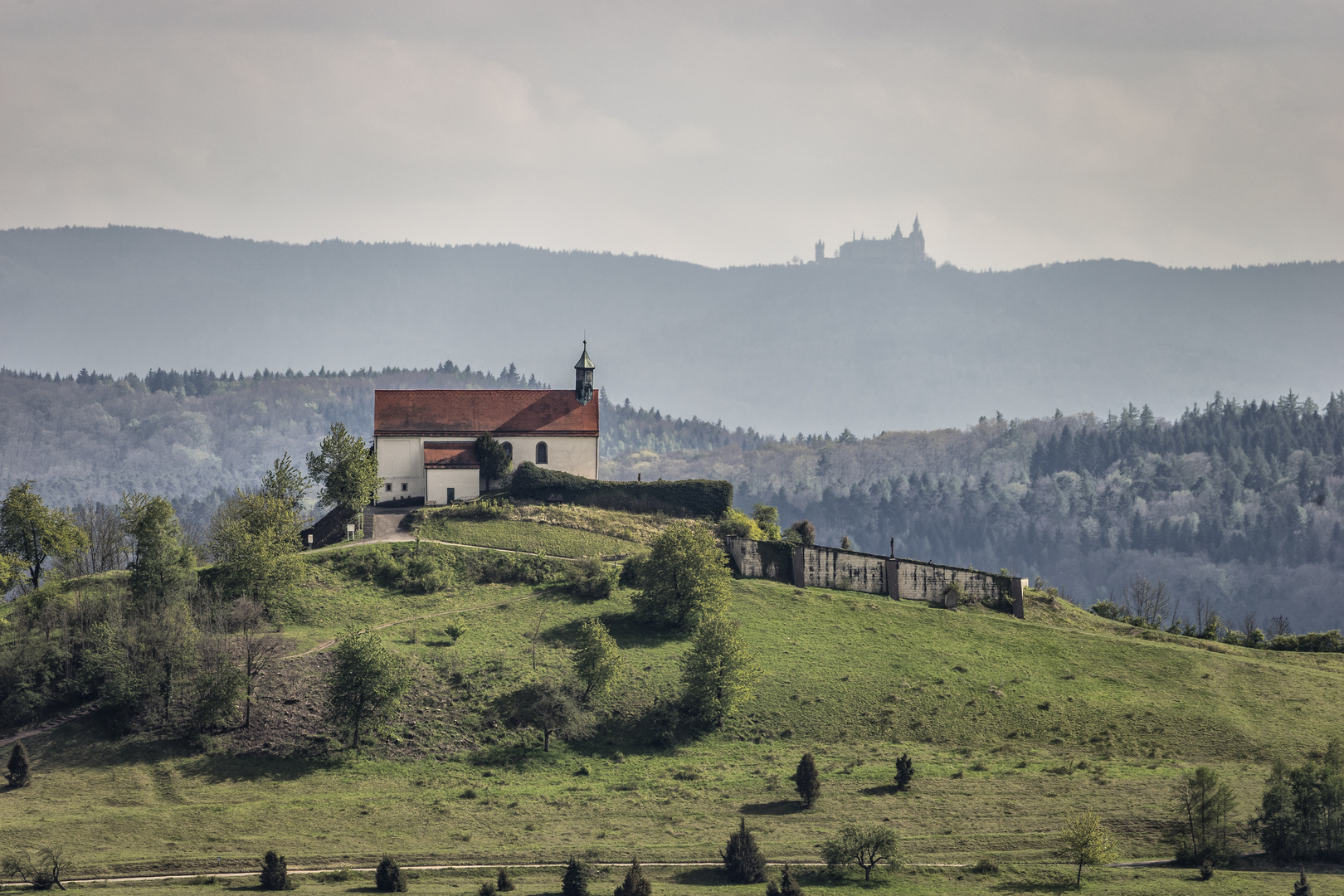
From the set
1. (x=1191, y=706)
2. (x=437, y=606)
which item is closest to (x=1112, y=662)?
(x=1191, y=706)

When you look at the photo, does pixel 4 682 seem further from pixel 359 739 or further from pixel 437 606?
pixel 437 606

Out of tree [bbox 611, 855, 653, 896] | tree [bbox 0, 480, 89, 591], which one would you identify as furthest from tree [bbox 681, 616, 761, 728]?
tree [bbox 0, 480, 89, 591]

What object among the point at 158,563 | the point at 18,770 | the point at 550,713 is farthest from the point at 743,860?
the point at 158,563

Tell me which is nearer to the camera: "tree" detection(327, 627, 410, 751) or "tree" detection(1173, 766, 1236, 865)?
"tree" detection(1173, 766, 1236, 865)

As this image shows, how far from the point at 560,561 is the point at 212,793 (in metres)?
34.3

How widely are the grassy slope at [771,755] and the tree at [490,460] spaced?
53.5 feet

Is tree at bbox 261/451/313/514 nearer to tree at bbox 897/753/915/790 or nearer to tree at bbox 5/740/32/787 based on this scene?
tree at bbox 5/740/32/787

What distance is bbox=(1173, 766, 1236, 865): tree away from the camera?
60.5 m

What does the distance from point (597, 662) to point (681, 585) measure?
12823 mm

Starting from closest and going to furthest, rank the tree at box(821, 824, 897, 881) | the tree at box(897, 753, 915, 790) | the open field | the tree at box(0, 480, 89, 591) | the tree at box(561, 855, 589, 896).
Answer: the tree at box(561, 855, 589, 896), the open field, the tree at box(821, 824, 897, 881), the tree at box(897, 753, 915, 790), the tree at box(0, 480, 89, 591)

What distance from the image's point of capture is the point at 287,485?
93.6m

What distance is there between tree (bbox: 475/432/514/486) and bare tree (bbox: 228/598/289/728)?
27.3m

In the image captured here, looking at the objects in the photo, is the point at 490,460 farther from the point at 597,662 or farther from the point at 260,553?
the point at 597,662

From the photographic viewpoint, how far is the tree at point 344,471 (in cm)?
9606
